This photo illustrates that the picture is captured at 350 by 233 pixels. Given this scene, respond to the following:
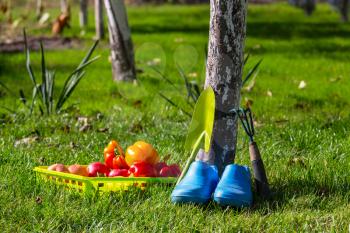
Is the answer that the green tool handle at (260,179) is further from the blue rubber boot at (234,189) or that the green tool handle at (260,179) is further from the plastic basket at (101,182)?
the plastic basket at (101,182)

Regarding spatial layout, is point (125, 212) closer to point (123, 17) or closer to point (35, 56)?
point (123, 17)

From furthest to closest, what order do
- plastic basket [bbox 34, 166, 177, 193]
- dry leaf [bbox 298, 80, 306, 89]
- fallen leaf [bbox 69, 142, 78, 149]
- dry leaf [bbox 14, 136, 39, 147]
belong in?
dry leaf [bbox 298, 80, 306, 89] → dry leaf [bbox 14, 136, 39, 147] → fallen leaf [bbox 69, 142, 78, 149] → plastic basket [bbox 34, 166, 177, 193]

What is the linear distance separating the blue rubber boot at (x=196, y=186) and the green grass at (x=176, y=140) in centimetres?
6

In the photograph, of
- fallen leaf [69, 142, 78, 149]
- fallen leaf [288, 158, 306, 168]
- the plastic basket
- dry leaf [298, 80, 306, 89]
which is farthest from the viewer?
dry leaf [298, 80, 306, 89]

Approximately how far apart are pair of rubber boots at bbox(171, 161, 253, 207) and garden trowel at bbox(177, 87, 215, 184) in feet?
0.35

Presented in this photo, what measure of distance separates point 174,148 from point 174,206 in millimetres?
1300

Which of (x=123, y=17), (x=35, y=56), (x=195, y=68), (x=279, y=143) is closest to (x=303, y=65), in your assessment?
(x=195, y=68)

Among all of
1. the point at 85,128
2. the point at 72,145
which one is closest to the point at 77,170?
the point at 72,145

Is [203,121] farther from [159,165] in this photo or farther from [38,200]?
[38,200]

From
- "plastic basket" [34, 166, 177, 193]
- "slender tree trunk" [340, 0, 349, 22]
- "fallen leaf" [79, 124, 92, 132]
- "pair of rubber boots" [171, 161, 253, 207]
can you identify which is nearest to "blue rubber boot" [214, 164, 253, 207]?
"pair of rubber boots" [171, 161, 253, 207]

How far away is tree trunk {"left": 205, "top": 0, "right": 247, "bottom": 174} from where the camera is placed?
12.8 feet

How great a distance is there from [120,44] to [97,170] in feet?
13.1

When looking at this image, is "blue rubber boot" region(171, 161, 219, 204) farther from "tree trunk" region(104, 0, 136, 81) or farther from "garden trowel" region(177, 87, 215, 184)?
"tree trunk" region(104, 0, 136, 81)

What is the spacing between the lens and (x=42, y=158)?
460 cm
